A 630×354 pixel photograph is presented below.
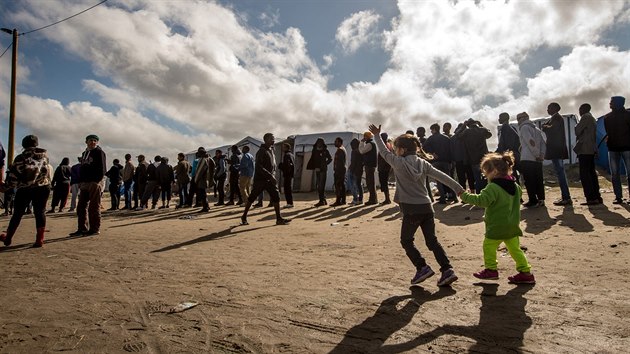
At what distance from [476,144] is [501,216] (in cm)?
577

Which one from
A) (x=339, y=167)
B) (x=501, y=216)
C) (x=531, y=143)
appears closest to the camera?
(x=501, y=216)

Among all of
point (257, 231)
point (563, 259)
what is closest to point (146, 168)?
point (257, 231)

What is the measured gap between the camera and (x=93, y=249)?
5.70 metres

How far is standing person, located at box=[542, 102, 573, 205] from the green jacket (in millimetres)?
5525

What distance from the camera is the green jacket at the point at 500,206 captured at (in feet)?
11.7

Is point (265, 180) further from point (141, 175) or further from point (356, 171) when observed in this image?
point (141, 175)

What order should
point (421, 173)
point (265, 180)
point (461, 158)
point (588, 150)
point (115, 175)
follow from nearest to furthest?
1. point (421, 173)
2. point (588, 150)
3. point (265, 180)
4. point (461, 158)
5. point (115, 175)

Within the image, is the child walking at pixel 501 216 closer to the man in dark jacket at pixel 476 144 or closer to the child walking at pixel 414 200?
the child walking at pixel 414 200

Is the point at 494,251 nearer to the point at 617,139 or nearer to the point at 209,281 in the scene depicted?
the point at 209,281

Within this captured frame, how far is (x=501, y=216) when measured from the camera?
Answer: 360 centimetres

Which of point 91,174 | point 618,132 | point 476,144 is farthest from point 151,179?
point 618,132

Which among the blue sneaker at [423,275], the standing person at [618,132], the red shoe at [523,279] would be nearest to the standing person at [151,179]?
the blue sneaker at [423,275]

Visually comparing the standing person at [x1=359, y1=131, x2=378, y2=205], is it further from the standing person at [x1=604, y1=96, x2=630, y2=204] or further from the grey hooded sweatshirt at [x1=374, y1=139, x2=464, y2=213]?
the grey hooded sweatshirt at [x1=374, y1=139, x2=464, y2=213]

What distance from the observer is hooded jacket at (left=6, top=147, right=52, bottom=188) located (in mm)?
5738
